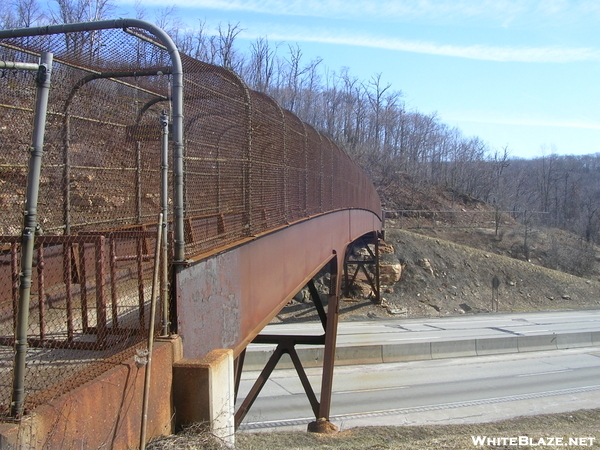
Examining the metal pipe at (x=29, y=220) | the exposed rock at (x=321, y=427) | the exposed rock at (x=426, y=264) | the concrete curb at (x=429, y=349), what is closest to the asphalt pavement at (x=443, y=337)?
the concrete curb at (x=429, y=349)

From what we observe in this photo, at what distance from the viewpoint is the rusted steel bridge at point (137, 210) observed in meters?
4.33

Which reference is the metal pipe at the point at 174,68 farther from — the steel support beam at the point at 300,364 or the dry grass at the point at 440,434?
the steel support beam at the point at 300,364

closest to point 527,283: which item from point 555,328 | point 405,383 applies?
point 555,328

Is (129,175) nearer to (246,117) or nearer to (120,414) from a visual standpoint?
(246,117)

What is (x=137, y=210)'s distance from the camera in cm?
867

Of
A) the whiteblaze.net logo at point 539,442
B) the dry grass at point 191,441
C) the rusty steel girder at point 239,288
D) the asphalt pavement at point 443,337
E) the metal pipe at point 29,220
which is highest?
the metal pipe at point 29,220

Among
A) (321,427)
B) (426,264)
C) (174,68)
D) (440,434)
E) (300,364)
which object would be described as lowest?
(440,434)

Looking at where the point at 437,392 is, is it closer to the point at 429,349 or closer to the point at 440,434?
the point at 429,349

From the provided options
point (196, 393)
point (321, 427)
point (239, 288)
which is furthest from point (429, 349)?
point (196, 393)

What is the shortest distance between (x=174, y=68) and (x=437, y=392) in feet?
47.6

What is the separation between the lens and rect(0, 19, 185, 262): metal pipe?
14.3 feet

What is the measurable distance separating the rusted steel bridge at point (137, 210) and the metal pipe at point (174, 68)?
12 mm

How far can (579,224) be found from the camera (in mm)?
64250

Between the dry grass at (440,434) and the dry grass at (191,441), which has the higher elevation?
the dry grass at (191,441)
